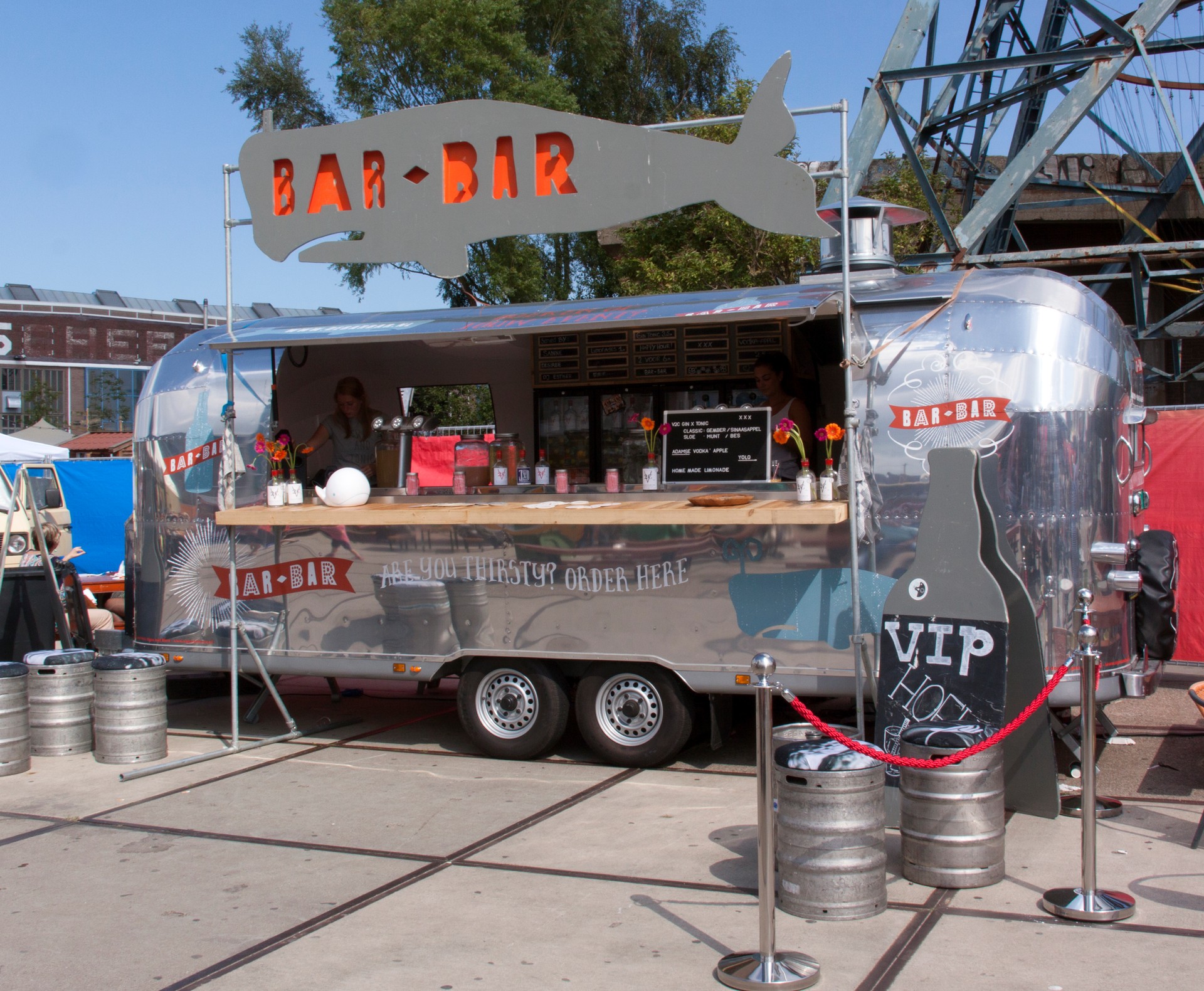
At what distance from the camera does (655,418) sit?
952cm

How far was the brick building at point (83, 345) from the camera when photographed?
2313 inches

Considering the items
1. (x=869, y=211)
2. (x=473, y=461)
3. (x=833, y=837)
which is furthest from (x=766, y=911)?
(x=869, y=211)

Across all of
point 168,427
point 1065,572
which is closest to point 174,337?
point 168,427

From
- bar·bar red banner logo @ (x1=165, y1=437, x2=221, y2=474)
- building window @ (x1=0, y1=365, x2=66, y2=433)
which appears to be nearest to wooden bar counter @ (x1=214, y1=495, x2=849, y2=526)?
bar·bar red banner logo @ (x1=165, y1=437, x2=221, y2=474)

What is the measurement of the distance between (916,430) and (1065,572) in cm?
112

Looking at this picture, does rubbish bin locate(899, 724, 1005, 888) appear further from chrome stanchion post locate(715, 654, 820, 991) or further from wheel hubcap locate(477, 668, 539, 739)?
wheel hubcap locate(477, 668, 539, 739)

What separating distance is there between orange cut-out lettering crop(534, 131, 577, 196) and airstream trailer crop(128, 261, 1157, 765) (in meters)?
0.86

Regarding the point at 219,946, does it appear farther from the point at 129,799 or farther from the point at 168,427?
the point at 168,427

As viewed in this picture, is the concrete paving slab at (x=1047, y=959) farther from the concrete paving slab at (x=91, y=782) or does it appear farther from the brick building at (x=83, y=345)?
the brick building at (x=83, y=345)

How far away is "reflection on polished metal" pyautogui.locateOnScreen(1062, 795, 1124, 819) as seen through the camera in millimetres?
6195

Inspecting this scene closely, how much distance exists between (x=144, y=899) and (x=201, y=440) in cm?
410

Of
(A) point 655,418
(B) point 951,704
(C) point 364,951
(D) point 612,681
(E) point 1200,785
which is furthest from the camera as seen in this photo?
(A) point 655,418

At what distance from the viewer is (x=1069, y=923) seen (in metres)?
4.71

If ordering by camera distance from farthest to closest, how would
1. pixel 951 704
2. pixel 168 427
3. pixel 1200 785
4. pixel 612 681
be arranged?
1. pixel 168 427
2. pixel 612 681
3. pixel 1200 785
4. pixel 951 704
